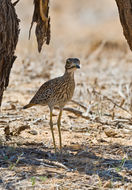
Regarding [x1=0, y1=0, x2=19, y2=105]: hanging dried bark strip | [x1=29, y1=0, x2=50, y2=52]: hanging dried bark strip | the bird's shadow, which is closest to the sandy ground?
the bird's shadow

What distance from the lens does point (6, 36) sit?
4.32 meters

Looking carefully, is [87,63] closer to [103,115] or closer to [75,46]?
[75,46]

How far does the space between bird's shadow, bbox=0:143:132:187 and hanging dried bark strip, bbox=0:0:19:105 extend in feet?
2.13

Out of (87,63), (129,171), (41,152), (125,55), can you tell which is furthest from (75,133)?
(125,55)

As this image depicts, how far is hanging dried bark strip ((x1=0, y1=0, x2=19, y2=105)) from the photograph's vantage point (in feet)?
14.1

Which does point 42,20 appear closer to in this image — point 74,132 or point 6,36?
point 6,36

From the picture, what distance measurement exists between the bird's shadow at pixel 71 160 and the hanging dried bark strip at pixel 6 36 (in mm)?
649

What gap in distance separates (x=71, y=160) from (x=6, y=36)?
1274 mm

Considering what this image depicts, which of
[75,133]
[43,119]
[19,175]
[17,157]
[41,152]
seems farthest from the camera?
[43,119]

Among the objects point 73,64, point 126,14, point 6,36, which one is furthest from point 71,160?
point 126,14

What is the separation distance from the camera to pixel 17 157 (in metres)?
4.14

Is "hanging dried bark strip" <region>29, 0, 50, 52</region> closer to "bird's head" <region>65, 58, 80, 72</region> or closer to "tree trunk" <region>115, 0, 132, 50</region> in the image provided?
"bird's head" <region>65, 58, 80, 72</region>

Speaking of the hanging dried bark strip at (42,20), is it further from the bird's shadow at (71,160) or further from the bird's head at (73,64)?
the bird's shadow at (71,160)

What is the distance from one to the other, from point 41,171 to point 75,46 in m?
10.5
